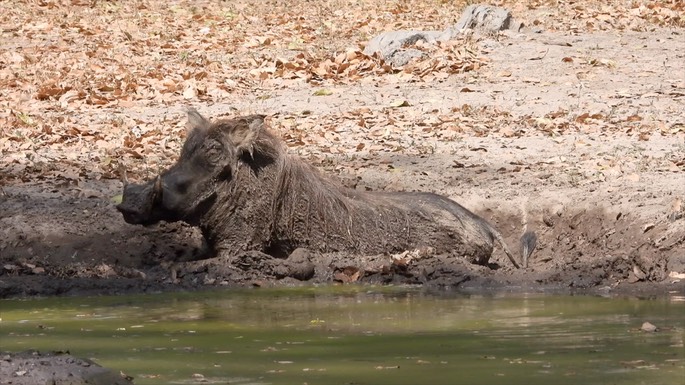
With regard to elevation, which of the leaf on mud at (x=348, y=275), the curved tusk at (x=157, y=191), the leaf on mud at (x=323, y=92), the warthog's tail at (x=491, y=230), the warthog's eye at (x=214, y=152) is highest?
the leaf on mud at (x=323, y=92)

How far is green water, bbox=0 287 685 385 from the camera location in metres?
5.22

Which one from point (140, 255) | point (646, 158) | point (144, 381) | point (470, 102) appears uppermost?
point (470, 102)

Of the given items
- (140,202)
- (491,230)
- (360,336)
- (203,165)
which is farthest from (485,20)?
(360,336)

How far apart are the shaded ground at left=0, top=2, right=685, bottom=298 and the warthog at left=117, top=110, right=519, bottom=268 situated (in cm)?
26

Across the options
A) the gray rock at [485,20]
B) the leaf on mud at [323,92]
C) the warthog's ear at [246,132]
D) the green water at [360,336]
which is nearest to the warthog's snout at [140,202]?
the warthog's ear at [246,132]

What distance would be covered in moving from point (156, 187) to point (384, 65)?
296 inches

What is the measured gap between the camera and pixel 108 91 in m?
15.8

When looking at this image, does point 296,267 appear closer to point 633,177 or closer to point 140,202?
point 140,202

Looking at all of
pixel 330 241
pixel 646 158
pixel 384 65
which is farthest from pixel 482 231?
pixel 384 65

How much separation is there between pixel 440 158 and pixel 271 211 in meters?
2.70

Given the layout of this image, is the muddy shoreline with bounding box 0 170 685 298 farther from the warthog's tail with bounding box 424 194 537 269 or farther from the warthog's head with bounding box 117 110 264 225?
the warthog's head with bounding box 117 110 264 225

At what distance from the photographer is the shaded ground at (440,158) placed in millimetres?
9250

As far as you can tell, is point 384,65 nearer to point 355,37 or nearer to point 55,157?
A: point 355,37

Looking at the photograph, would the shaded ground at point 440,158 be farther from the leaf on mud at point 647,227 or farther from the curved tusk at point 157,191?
the curved tusk at point 157,191
